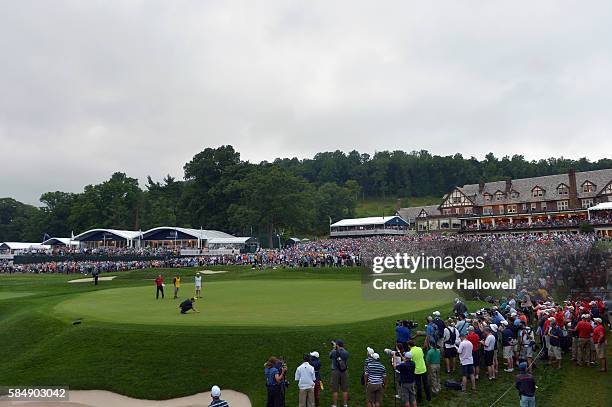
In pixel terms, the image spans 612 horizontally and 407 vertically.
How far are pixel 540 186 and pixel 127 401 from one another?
85155 mm

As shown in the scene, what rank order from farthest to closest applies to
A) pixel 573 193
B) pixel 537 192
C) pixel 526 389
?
pixel 537 192 → pixel 573 193 → pixel 526 389

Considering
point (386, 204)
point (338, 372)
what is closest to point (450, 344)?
point (338, 372)

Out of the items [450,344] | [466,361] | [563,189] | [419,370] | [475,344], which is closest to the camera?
[419,370]

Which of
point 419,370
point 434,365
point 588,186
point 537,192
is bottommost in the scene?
point 434,365

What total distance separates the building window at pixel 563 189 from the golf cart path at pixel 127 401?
8131 centimetres

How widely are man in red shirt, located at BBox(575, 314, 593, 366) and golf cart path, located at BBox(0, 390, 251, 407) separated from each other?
12401mm

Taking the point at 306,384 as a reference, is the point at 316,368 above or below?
above

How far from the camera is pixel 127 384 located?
1606 centimetres

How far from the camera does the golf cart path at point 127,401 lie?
49.3 feet

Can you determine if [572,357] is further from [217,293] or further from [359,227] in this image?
[359,227]

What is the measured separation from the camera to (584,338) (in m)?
17.9

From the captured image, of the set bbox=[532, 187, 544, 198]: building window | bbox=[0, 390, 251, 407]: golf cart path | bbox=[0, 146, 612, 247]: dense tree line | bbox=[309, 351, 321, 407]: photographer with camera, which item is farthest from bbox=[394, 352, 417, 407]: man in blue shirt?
bbox=[532, 187, 544, 198]: building window

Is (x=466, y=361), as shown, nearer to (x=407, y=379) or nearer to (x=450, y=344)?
(x=450, y=344)

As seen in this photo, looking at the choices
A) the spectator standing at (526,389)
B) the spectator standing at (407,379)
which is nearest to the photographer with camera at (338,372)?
the spectator standing at (407,379)
